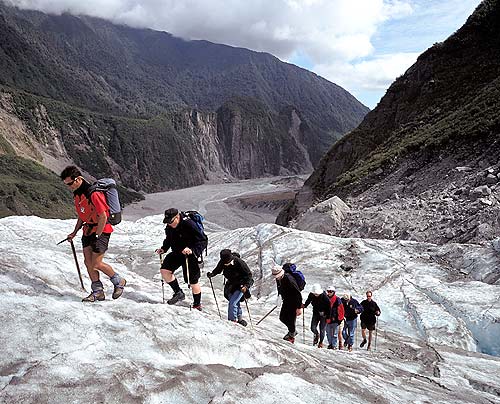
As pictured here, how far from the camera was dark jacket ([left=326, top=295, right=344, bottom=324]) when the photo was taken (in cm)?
960

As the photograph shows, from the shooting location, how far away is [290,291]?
8172 millimetres

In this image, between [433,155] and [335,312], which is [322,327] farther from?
[433,155]

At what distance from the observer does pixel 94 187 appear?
6.35m

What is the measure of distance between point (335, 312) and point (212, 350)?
462 centimetres

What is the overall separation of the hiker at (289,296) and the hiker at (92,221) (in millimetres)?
3090

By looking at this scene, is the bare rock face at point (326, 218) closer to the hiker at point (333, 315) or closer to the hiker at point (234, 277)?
the hiker at point (333, 315)

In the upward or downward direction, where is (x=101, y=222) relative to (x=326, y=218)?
upward

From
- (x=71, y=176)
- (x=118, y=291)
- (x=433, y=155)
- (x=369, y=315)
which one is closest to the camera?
(x=71, y=176)

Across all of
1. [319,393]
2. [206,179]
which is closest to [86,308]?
[319,393]

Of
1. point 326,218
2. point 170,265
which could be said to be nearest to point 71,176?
point 170,265

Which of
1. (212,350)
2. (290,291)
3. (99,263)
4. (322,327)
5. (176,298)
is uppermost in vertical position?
(99,263)

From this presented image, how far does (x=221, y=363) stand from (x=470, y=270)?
11.1 meters

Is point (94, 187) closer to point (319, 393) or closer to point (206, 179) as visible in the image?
point (319, 393)

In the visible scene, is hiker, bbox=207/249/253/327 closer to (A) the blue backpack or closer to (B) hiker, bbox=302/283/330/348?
(A) the blue backpack
